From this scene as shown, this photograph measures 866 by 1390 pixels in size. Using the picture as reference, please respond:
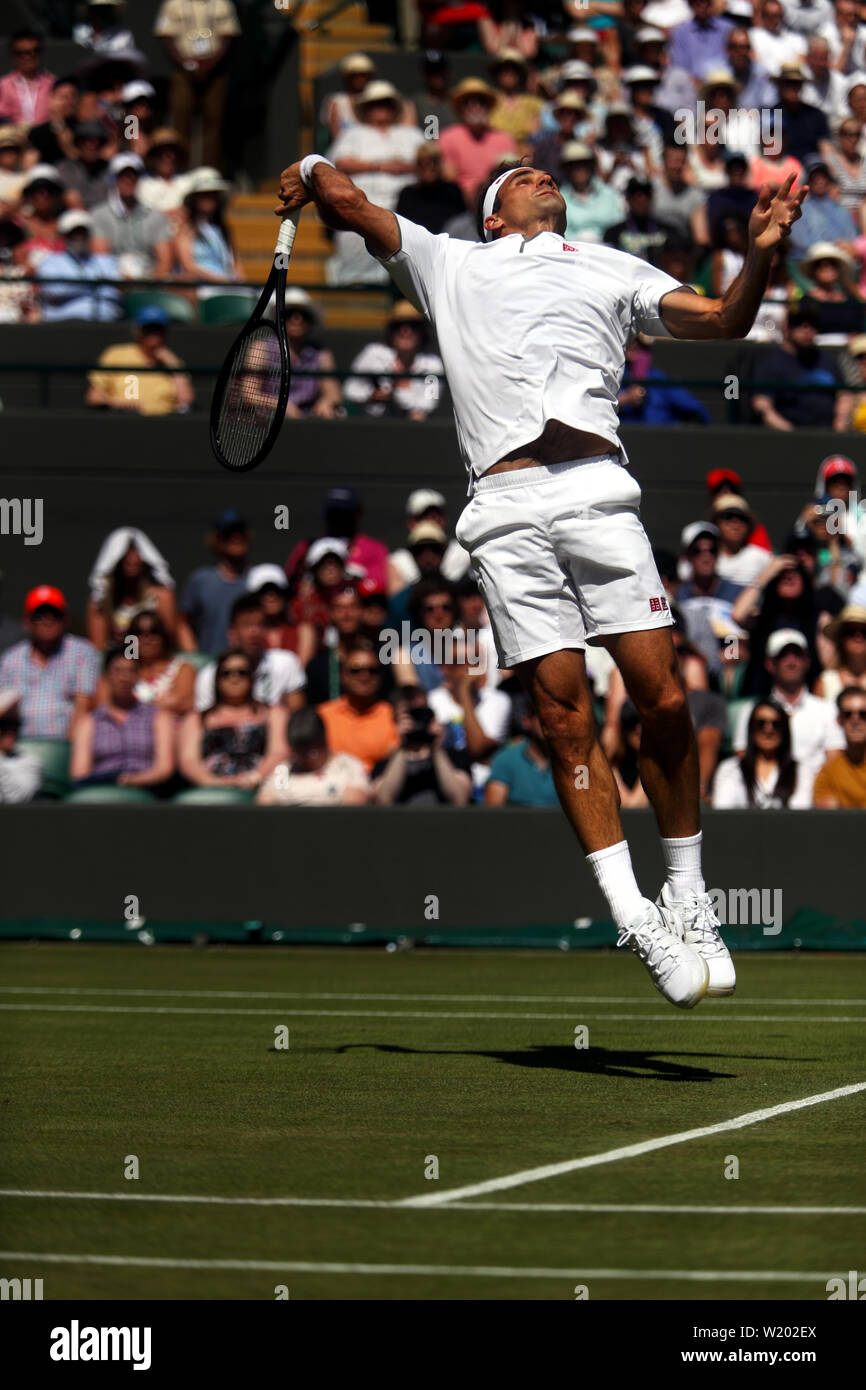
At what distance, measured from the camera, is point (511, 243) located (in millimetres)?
Answer: 6910

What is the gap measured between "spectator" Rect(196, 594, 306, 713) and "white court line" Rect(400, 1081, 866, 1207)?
725 cm

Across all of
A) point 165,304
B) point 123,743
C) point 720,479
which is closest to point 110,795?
A: point 123,743

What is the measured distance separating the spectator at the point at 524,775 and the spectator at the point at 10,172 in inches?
234

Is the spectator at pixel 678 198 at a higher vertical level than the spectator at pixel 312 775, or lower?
higher

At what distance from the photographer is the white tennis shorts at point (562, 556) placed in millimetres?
6656

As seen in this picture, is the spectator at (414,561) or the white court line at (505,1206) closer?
the white court line at (505,1206)

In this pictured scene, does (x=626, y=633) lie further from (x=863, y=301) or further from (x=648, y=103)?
(x=648, y=103)

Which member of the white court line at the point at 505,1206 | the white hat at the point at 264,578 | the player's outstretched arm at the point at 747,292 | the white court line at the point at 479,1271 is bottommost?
the white court line at the point at 479,1271

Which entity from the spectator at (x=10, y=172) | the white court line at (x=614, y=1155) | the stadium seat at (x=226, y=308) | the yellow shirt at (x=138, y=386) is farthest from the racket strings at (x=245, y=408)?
the spectator at (x=10, y=172)

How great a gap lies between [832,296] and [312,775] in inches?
275

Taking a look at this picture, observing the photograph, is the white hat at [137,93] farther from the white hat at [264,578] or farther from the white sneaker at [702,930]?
the white sneaker at [702,930]

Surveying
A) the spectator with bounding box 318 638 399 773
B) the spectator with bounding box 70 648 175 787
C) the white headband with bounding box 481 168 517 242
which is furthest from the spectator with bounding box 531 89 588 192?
the white headband with bounding box 481 168 517 242

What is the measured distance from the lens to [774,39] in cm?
2011

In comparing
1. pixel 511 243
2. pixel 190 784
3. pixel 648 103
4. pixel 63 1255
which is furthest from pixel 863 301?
pixel 63 1255
